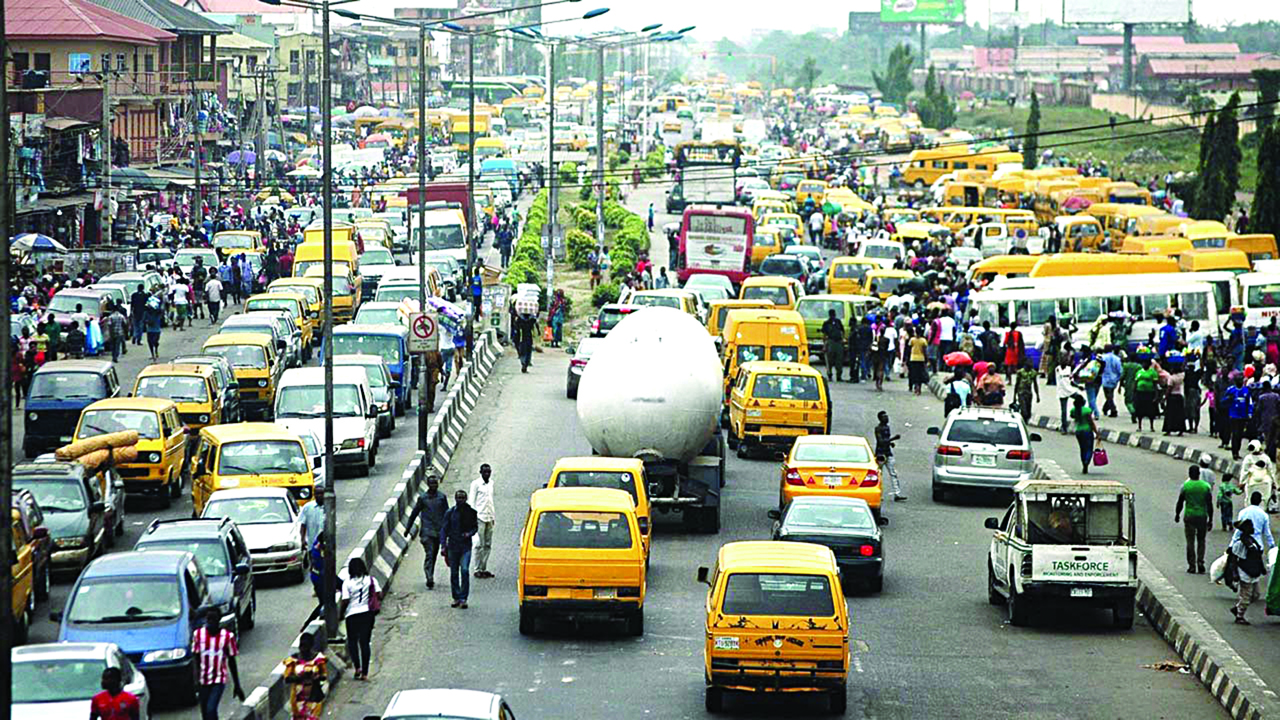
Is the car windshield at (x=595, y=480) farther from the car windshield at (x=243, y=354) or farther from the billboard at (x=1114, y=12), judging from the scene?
the billboard at (x=1114, y=12)

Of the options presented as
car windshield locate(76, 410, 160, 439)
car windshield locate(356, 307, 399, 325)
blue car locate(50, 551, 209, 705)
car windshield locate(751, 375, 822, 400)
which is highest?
car windshield locate(356, 307, 399, 325)

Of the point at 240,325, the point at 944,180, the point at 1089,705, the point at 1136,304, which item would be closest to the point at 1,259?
the point at 1089,705

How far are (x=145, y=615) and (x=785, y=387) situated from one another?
650 inches

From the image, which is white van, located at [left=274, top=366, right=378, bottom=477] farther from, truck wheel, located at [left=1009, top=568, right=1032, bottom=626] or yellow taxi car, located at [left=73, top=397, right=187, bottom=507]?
truck wheel, located at [left=1009, top=568, right=1032, bottom=626]

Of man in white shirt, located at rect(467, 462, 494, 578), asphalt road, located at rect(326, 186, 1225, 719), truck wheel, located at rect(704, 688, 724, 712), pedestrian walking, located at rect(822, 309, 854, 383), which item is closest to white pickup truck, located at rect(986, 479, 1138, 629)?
asphalt road, located at rect(326, 186, 1225, 719)

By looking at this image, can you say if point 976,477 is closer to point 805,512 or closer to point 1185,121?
point 805,512

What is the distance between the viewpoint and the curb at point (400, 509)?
19562 mm

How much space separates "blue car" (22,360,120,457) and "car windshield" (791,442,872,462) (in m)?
11.1

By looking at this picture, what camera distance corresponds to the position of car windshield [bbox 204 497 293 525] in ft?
85.9

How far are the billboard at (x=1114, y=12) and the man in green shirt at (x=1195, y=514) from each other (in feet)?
494

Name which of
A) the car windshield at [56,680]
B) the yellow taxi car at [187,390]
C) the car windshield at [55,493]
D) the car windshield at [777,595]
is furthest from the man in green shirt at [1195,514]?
the yellow taxi car at [187,390]

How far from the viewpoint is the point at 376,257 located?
199 feet

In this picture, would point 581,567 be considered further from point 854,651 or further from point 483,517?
point 483,517

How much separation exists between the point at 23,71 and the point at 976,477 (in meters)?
49.7
